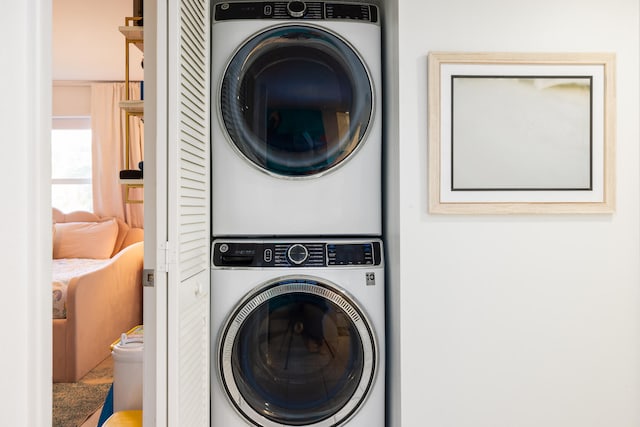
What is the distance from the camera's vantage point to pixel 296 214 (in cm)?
182

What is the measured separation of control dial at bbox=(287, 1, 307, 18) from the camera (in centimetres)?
180

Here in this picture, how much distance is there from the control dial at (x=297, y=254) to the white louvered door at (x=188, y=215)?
0.31 metres

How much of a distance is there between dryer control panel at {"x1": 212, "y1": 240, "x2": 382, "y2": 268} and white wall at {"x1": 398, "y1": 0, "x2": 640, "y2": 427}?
0.22 m

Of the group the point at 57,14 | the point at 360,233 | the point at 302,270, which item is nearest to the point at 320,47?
the point at 360,233

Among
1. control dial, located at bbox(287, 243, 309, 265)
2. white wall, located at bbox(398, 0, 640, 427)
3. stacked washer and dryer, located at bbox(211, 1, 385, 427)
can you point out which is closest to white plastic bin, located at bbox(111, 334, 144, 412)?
stacked washer and dryer, located at bbox(211, 1, 385, 427)

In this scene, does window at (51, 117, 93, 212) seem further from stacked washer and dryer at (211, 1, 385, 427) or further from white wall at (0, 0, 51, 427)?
white wall at (0, 0, 51, 427)

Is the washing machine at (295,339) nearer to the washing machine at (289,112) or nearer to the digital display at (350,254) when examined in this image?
the digital display at (350,254)

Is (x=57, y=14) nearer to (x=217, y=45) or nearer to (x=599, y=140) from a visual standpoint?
(x=217, y=45)

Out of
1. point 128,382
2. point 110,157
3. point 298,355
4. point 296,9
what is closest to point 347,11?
point 296,9

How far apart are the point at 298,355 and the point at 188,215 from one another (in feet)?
2.27

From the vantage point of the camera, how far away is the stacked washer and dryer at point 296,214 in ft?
5.77

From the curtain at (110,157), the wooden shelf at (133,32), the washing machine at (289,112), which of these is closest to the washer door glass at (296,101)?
the washing machine at (289,112)

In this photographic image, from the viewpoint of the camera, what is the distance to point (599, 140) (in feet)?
5.44

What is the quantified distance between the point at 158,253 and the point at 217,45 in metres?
0.90
